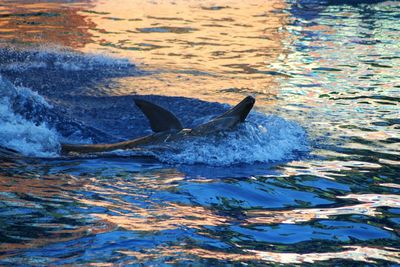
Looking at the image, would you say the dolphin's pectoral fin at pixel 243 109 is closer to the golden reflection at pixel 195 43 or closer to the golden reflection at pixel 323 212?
the golden reflection at pixel 323 212

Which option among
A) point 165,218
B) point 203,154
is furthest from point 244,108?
point 165,218

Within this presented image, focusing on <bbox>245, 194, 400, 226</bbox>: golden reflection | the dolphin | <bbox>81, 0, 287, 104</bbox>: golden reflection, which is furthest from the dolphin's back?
<bbox>81, 0, 287, 104</bbox>: golden reflection

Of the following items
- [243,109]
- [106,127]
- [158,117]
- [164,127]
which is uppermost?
[243,109]

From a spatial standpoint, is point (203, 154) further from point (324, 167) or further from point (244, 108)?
point (324, 167)

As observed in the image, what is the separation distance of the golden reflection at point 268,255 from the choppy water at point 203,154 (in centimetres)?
2

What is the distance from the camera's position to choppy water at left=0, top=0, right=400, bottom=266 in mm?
5609

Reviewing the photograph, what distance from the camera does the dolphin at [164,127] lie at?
8445 millimetres

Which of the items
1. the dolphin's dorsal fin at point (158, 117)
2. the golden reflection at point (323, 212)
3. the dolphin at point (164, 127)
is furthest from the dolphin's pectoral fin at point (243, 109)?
the golden reflection at point (323, 212)

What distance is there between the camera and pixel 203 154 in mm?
8172

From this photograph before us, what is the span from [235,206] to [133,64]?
8.83 meters

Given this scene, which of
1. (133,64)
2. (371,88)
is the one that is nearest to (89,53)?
(133,64)

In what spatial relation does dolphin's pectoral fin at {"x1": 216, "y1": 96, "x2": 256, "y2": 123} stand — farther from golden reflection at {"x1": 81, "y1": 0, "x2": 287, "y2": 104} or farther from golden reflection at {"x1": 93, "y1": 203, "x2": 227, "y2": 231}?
golden reflection at {"x1": 81, "y1": 0, "x2": 287, "y2": 104}

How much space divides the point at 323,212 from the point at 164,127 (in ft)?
8.60

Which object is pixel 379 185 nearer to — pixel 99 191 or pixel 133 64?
pixel 99 191
